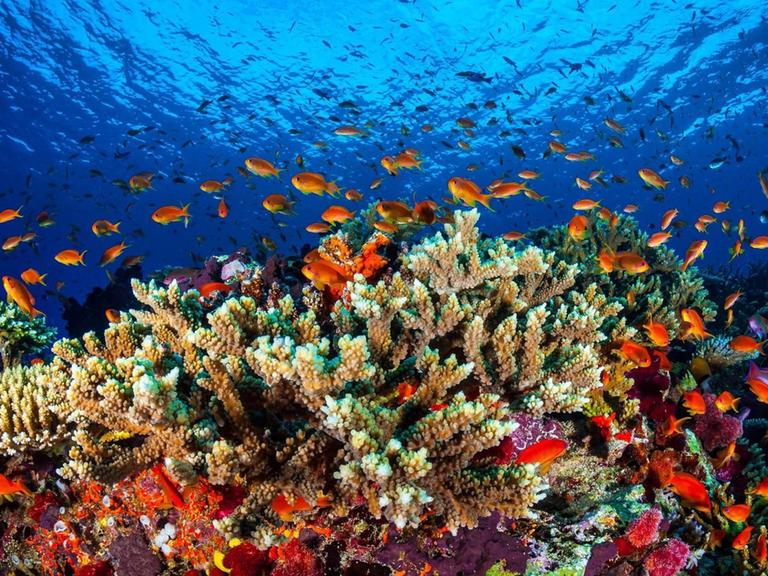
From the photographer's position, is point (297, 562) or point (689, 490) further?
point (689, 490)

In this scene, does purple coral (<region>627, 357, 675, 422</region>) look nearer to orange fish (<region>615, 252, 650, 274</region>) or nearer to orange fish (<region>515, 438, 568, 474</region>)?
orange fish (<region>515, 438, 568, 474</region>)

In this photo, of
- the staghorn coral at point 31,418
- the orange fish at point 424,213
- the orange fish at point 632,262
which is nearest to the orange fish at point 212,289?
the staghorn coral at point 31,418

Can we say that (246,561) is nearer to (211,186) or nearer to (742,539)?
(742,539)

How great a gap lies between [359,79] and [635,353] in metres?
28.6

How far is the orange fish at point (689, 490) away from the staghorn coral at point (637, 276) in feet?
6.39

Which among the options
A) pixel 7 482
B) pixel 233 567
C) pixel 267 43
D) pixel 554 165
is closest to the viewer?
pixel 233 567

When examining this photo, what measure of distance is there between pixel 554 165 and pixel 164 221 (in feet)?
127

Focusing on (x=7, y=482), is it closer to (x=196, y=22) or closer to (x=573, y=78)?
(x=196, y=22)

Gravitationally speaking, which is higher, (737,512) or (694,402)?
(694,402)

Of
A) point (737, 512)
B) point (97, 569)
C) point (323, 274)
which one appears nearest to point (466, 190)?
point (323, 274)

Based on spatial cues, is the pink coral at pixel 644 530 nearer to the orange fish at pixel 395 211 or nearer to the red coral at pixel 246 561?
the red coral at pixel 246 561

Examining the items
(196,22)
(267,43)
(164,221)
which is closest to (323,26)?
(267,43)

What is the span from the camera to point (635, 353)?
12.7 feet

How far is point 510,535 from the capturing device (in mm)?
2865
